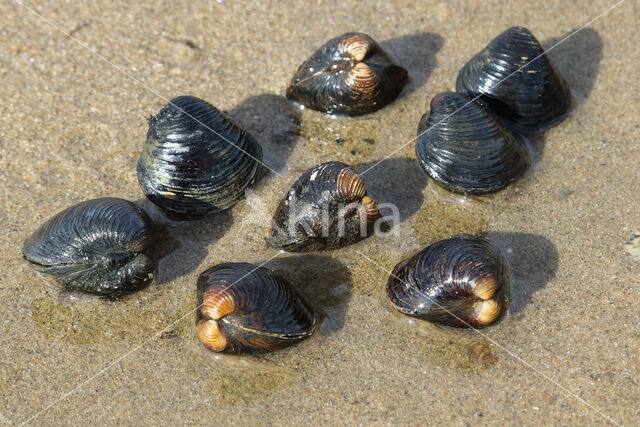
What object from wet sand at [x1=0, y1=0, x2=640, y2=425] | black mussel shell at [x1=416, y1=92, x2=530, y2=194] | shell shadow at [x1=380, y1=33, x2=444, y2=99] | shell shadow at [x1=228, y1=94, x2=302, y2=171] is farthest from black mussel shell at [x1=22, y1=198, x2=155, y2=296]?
shell shadow at [x1=380, y1=33, x2=444, y2=99]

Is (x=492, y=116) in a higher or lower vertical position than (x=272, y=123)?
higher

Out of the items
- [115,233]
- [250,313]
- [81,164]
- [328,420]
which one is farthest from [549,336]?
[81,164]

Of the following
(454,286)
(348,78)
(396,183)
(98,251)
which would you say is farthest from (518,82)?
(98,251)

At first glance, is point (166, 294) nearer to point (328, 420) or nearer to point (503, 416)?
point (328, 420)

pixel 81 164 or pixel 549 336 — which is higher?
pixel 81 164

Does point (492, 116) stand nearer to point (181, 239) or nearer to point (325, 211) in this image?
point (325, 211)

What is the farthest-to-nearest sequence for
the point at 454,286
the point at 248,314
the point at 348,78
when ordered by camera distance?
the point at 348,78 → the point at 454,286 → the point at 248,314

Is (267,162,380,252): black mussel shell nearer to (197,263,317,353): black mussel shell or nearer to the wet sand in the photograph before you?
the wet sand
